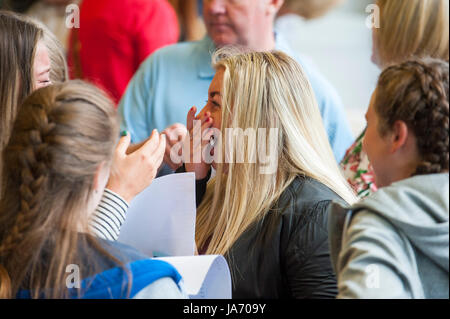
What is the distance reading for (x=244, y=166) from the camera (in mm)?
1571

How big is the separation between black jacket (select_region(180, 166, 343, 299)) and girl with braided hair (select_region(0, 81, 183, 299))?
12.8 inches

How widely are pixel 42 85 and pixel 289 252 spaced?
75 centimetres

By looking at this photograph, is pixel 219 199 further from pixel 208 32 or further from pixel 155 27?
pixel 155 27

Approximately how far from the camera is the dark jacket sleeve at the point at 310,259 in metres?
1.37

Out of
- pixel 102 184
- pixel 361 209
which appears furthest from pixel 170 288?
pixel 361 209

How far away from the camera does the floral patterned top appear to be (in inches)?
78.1

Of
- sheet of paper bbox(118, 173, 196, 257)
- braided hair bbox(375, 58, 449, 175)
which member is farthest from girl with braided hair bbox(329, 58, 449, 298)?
sheet of paper bbox(118, 173, 196, 257)

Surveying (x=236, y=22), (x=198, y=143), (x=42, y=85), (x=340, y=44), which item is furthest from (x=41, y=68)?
(x=340, y=44)

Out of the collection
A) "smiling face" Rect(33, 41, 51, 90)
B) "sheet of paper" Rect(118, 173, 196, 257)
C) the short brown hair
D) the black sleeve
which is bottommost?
"sheet of paper" Rect(118, 173, 196, 257)

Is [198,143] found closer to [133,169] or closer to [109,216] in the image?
[133,169]

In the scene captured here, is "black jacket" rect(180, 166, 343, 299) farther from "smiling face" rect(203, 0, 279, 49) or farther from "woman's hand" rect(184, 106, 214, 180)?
"smiling face" rect(203, 0, 279, 49)

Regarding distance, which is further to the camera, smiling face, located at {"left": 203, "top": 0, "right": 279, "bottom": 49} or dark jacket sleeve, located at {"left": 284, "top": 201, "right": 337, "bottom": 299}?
smiling face, located at {"left": 203, "top": 0, "right": 279, "bottom": 49}

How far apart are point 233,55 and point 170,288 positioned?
0.75 metres

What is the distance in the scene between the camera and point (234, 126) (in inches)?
62.2
